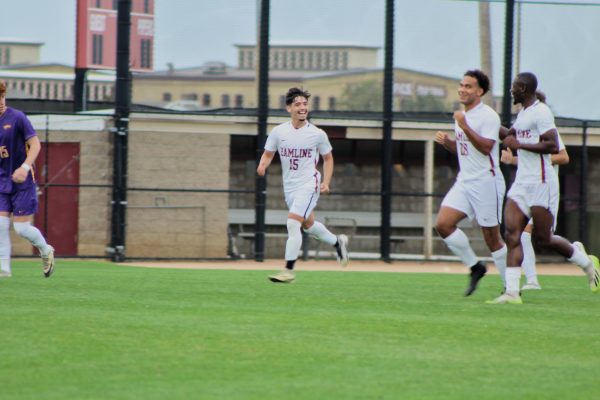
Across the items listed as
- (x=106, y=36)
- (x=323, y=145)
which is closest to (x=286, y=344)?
(x=323, y=145)

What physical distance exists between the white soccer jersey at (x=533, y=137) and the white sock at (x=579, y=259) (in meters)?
0.91

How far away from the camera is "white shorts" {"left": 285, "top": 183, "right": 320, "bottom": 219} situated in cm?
1317

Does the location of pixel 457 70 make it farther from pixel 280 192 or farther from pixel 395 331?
pixel 395 331

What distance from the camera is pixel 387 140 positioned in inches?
879

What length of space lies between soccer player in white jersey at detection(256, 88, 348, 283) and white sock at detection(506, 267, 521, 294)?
2641 mm

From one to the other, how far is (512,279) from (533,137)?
4.65ft

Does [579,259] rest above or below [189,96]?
below

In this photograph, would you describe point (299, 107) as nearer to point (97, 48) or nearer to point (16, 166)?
point (16, 166)

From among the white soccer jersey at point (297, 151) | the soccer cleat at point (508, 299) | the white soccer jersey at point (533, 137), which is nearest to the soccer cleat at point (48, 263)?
the white soccer jersey at point (297, 151)

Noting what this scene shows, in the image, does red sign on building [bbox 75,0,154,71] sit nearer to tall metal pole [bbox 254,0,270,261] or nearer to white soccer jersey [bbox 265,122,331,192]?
tall metal pole [bbox 254,0,270,261]

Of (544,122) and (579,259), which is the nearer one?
(544,122)

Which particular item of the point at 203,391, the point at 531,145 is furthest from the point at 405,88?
the point at 203,391

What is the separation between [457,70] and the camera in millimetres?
23859

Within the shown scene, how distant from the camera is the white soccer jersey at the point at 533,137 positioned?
37.4 feet
